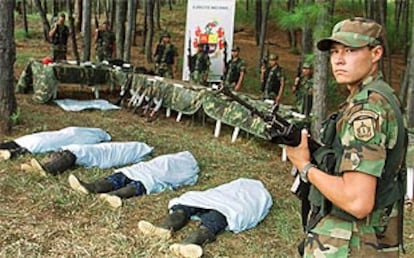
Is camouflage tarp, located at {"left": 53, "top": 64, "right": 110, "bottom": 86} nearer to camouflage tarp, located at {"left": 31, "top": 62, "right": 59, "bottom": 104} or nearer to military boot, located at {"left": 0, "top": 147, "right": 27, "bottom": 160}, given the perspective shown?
camouflage tarp, located at {"left": 31, "top": 62, "right": 59, "bottom": 104}

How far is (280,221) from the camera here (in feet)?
14.4

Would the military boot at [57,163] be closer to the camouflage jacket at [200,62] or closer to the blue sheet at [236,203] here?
the blue sheet at [236,203]

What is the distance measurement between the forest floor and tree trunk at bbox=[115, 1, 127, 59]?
4.40 meters

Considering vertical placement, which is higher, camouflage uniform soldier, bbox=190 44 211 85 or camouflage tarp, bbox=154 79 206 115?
camouflage uniform soldier, bbox=190 44 211 85

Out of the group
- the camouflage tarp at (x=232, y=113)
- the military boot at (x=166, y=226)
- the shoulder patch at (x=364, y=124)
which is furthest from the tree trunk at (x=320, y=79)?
the shoulder patch at (x=364, y=124)

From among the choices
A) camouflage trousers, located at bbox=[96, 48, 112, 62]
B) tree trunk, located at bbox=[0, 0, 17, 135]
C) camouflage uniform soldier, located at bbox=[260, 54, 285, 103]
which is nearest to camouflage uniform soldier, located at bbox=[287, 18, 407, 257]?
tree trunk, located at bbox=[0, 0, 17, 135]

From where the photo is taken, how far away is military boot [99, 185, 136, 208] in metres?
4.38

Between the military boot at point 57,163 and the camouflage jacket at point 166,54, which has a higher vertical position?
the camouflage jacket at point 166,54

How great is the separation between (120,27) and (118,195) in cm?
769

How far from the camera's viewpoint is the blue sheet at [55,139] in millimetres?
5656

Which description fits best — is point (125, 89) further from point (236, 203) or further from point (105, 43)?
point (236, 203)

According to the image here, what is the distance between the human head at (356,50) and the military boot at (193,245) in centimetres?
220

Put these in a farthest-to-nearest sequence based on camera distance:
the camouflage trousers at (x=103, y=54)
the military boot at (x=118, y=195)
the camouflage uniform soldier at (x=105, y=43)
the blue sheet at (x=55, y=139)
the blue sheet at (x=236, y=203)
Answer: the camouflage uniform soldier at (x=105, y=43) < the camouflage trousers at (x=103, y=54) < the blue sheet at (x=55, y=139) < the military boot at (x=118, y=195) < the blue sheet at (x=236, y=203)

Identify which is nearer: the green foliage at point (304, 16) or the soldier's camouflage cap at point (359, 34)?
the soldier's camouflage cap at point (359, 34)
